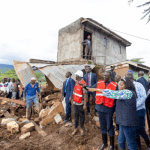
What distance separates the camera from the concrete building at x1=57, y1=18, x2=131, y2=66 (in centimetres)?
958

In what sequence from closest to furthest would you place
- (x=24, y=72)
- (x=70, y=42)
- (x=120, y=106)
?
A: (x=120, y=106) → (x=24, y=72) → (x=70, y=42)

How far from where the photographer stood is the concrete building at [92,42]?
9.58 metres

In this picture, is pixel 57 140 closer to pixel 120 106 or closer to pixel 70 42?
pixel 120 106

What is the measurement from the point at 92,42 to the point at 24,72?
23.1 ft

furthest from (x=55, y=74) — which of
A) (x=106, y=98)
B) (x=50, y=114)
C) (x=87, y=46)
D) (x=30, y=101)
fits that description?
(x=87, y=46)

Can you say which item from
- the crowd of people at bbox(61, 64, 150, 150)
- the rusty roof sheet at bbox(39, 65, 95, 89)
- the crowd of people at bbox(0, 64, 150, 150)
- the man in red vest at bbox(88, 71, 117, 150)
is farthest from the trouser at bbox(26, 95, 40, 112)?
the man in red vest at bbox(88, 71, 117, 150)

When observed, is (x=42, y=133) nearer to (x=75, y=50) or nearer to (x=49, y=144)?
(x=49, y=144)

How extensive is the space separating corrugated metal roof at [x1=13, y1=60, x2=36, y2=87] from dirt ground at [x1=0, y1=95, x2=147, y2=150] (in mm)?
2662

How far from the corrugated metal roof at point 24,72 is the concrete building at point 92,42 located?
4.60 meters

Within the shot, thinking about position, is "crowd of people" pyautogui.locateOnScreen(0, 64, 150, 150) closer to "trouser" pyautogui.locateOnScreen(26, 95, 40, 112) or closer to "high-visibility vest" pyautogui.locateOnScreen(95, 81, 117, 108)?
"high-visibility vest" pyautogui.locateOnScreen(95, 81, 117, 108)

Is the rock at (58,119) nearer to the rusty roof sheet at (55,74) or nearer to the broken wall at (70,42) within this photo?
the rusty roof sheet at (55,74)

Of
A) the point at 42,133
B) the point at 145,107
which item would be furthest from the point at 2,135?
the point at 145,107

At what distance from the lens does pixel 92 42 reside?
10320 millimetres

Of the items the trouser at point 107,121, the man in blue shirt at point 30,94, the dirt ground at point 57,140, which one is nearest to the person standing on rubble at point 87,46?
the man in blue shirt at point 30,94
